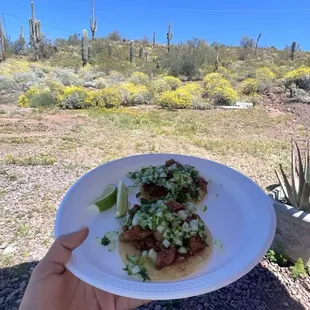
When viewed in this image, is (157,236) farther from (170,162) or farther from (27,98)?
(27,98)

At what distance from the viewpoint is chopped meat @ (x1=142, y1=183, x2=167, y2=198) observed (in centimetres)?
163

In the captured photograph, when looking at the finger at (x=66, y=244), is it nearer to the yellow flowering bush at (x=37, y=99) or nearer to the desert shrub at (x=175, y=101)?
the desert shrub at (x=175, y=101)

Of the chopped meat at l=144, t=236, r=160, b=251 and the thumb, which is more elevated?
the thumb

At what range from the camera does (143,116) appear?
24.6 feet

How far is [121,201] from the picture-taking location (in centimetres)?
146

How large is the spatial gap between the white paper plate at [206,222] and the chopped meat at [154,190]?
8 cm

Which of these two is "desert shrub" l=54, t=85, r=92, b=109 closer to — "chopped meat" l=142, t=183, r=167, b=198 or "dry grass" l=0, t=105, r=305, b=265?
"dry grass" l=0, t=105, r=305, b=265

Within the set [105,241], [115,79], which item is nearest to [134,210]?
[105,241]

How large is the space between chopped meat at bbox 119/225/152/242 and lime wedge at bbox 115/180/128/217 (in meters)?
0.17

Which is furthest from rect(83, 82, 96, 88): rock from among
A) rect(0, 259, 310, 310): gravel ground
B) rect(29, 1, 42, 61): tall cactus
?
rect(0, 259, 310, 310): gravel ground

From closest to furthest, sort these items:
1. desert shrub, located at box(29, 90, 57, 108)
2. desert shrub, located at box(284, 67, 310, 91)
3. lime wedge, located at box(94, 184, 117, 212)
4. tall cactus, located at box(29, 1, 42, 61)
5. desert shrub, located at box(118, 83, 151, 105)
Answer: lime wedge, located at box(94, 184, 117, 212) < desert shrub, located at box(29, 90, 57, 108) < desert shrub, located at box(118, 83, 151, 105) < desert shrub, located at box(284, 67, 310, 91) < tall cactus, located at box(29, 1, 42, 61)

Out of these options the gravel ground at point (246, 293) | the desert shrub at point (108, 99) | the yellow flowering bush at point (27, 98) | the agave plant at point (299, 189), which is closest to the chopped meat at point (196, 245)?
the gravel ground at point (246, 293)

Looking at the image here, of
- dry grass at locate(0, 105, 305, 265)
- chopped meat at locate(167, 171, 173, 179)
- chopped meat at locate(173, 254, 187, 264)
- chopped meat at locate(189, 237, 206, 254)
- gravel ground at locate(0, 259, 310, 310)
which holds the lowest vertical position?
gravel ground at locate(0, 259, 310, 310)

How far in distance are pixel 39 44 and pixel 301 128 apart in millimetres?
18308
